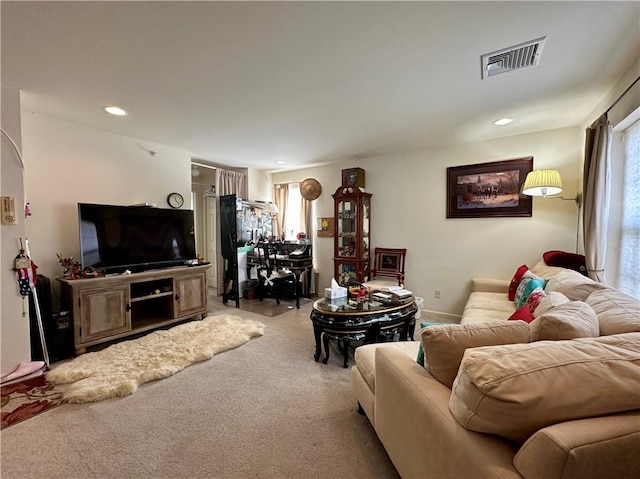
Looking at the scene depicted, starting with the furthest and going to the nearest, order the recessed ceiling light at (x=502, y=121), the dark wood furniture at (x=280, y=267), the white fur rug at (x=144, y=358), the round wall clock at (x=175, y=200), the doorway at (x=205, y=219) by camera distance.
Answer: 1. the doorway at (x=205, y=219)
2. the dark wood furniture at (x=280, y=267)
3. the round wall clock at (x=175, y=200)
4. the recessed ceiling light at (x=502, y=121)
5. the white fur rug at (x=144, y=358)

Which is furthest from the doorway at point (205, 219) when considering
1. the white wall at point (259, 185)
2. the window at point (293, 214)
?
the window at point (293, 214)

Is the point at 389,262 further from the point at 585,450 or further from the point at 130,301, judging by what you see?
the point at 585,450

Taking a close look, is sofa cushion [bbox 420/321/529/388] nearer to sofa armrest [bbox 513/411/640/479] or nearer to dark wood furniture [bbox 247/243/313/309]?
sofa armrest [bbox 513/411/640/479]

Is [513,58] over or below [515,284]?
over

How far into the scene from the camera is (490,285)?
3.47 m

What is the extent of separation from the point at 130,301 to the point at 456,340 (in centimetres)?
336

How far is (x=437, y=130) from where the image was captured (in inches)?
130

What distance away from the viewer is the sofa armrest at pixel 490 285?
3.40m

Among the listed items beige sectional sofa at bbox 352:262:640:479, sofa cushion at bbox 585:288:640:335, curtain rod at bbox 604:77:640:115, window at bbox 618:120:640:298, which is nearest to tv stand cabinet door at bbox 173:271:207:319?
beige sectional sofa at bbox 352:262:640:479

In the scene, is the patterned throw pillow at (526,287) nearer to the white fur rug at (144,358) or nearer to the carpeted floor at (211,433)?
the carpeted floor at (211,433)

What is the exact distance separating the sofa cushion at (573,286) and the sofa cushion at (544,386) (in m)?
1.16

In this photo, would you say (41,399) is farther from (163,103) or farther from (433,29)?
(433,29)

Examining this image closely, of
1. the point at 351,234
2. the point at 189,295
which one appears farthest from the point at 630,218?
the point at 189,295

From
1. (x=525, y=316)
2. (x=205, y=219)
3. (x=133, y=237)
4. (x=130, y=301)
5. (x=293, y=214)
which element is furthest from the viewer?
(x=205, y=219)
